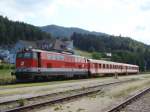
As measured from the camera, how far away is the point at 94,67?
56.6 meters

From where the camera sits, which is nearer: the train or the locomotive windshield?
the train

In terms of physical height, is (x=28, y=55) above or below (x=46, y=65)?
above

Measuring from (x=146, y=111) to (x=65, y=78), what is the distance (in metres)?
29.6

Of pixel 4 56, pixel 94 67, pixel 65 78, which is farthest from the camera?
pixel 4 56

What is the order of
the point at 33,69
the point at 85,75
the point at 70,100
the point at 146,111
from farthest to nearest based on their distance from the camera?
1. the point at 85,75
2. the point at 33,69
3. the point at 70,100
4. the point at 146,111

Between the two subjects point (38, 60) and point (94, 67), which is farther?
point (94, 67)

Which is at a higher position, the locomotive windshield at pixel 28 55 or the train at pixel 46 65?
the locomotive windshield at pixel 28 55

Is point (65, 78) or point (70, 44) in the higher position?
point (70, 44)

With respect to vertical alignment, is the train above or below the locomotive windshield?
below

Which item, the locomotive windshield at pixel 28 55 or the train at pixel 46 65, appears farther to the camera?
the locomotive windshield at pixel 28 55

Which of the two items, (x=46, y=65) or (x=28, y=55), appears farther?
(x=46, y=65)

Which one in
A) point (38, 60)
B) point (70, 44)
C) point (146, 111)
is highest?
point (70, 44)

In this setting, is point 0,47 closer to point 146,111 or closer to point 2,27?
point 2,27

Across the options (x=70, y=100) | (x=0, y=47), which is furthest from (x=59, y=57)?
(x=0, y=47)
